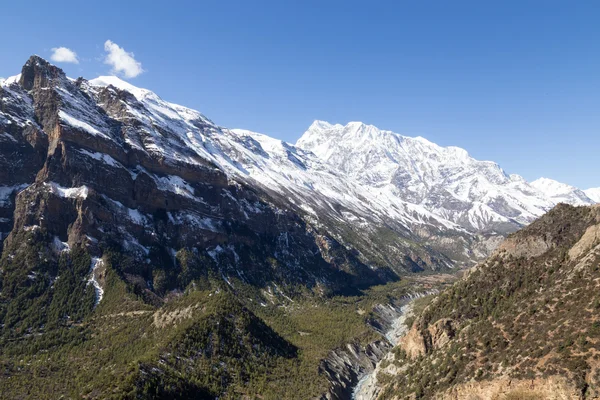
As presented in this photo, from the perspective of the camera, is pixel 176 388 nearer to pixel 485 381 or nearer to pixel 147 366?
pixel 147 366

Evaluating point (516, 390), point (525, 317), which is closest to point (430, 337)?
point (525, 317)

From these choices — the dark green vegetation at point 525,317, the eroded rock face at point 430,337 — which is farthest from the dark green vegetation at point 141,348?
the dark green vegetation at point 525,317

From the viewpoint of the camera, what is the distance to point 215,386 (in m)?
123

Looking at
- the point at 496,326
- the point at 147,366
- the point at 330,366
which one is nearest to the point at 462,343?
the point at 496,326

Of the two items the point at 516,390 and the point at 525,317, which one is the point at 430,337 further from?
the point at 516,390

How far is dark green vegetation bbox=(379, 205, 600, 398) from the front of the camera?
82.9 metres

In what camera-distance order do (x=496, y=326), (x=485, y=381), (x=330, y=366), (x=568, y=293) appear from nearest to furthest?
(x=485, y=381)
(x=568, y=293)
(x=496, y=326)
(x=330, y=366)

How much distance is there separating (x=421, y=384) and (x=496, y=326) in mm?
24264

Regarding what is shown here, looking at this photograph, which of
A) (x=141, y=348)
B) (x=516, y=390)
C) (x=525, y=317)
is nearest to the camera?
(x=516, y=390)

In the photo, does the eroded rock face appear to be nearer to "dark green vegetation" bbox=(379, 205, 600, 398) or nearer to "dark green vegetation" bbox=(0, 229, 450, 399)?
"dark green vegetation" bbox=(379, 205, 600, 398)

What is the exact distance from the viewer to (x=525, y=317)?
102 m

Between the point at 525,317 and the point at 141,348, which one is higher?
the point at 141,348

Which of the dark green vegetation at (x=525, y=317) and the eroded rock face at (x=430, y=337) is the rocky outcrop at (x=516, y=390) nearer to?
the dark green vegetation at (x=525, y=317)

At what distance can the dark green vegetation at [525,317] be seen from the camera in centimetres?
8288
